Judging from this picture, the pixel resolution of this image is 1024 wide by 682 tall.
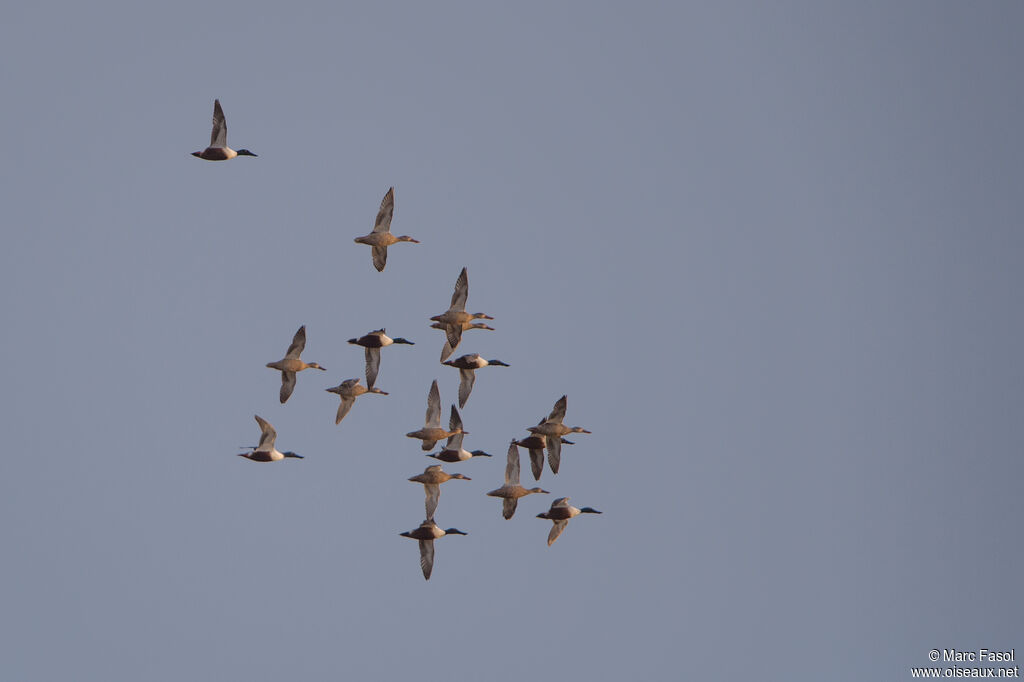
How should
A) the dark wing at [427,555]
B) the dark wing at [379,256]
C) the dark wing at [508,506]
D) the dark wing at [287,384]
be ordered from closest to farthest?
the dark wing at [427,555], the dark wing at [508,506], the dark wing at [379,256], the dark wing at [287,384]

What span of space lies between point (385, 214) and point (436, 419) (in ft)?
20.4

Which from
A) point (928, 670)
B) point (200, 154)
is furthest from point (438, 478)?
point (928, 670)

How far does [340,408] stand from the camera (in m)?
55.4

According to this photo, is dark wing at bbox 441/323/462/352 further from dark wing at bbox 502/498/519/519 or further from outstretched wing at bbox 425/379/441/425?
dark wing at bbox 502/498/519/519

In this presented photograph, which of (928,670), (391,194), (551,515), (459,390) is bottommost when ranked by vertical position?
(928,670)

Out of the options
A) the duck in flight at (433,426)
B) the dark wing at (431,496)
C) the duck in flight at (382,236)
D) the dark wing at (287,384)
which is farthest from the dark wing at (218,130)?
the dark wing at (431,496)

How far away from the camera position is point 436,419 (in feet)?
178

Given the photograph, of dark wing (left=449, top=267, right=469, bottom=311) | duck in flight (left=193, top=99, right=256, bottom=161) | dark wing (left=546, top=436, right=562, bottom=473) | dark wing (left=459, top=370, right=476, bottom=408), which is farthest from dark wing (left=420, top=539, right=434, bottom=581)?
duck in flight (left=193, top=99, right=256, bottom=161)

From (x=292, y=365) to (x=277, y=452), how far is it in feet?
8.63

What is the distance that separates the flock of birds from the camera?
53.0 meters

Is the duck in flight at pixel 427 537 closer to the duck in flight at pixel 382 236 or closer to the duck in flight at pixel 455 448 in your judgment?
the duck in flight at pixel 455 448

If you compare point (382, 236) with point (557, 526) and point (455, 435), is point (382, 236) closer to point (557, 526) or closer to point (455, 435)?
point (455, 435)

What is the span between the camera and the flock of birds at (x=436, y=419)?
174 ft

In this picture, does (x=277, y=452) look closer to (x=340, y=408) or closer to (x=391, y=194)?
(x=340, y=408)
